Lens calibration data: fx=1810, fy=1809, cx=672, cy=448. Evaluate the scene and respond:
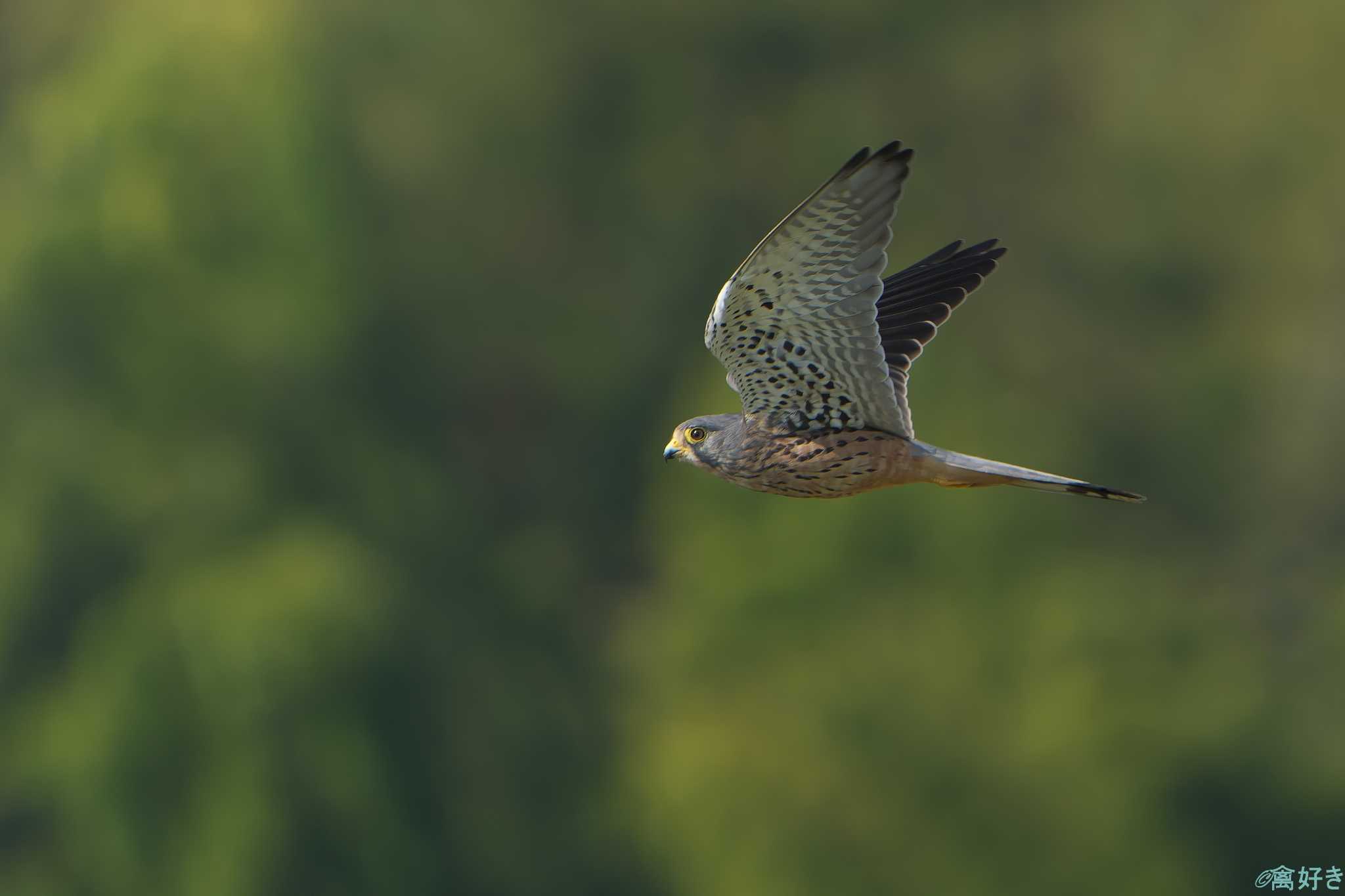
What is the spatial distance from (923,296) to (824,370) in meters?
0.76

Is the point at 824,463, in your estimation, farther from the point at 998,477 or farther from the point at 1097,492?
the point at 1097,492

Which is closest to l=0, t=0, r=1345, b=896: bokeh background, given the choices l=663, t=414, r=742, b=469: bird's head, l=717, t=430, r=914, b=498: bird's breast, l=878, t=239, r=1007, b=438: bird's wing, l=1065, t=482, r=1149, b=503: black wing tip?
l=878, t=239, r=1007, b=438: bird's wing

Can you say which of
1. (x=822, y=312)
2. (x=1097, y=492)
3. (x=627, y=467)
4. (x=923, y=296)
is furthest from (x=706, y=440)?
(x=627, y=467)

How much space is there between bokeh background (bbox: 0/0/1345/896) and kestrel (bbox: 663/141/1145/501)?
396 inches

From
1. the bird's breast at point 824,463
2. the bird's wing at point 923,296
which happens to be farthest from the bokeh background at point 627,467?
the bird's breast at point 824,463

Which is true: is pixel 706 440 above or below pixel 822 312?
below

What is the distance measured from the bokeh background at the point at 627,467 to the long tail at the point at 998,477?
10.2m

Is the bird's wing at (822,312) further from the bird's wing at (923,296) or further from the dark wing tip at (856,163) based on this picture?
the bird's wing at (923,296)

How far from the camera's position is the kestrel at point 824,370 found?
150 inches

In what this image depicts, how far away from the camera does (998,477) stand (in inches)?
155

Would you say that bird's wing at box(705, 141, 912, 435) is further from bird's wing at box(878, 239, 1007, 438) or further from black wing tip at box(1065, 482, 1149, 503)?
black wing tip at box(1065, 482, 1149, 503)

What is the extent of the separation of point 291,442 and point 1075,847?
952cm

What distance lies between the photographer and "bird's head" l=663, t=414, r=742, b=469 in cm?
426

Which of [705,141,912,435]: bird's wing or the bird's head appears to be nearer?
[705,141,912,435]: bird's wing
